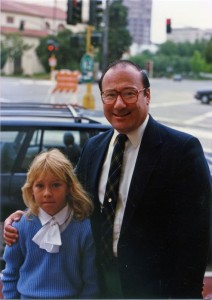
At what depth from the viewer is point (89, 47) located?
12.8 m

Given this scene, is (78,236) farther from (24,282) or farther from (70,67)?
(70,67)

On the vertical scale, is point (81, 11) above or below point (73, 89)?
above

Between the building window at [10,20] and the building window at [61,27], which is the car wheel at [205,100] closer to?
the building window at [10,20]

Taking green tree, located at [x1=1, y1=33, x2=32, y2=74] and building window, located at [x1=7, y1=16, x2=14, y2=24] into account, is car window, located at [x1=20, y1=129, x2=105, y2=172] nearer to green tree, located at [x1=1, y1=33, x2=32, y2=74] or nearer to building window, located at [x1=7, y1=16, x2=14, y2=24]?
green tree, located at [x1=1, y1=33, x2=32, y2=74]

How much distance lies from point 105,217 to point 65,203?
0.56 ft

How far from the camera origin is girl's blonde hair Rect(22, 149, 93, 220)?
170cm

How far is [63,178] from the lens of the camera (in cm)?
172

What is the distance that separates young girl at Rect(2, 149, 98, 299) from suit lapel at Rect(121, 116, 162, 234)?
0.69 ft

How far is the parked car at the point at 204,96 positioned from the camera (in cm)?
1503

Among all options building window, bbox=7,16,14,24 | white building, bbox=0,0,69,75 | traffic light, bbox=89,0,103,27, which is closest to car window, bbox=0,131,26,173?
traffic light, bbox=89,0,103,27

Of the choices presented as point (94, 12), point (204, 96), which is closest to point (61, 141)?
point (94, 12)

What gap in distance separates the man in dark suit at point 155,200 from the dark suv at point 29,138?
81.0 inches

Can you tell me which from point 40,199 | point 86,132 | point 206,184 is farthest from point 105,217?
point 86,132

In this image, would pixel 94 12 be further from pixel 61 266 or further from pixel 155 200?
pixel 155 200
